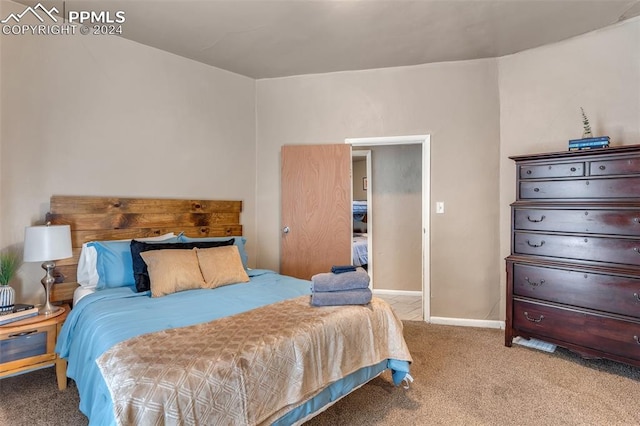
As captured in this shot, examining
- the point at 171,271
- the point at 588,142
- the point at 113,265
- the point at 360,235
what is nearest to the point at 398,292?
the point at 360,235

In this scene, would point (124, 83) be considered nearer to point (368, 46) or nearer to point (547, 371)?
point (368, 46)

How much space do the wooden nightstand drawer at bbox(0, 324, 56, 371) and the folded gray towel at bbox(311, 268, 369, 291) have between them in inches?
67.8

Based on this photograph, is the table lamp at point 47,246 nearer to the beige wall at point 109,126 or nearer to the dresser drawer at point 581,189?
the beige wall at point 109,126

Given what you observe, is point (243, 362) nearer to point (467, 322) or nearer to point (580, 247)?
point (580, 247)

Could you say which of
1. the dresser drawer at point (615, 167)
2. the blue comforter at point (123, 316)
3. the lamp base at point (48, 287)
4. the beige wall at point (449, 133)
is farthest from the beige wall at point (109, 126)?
the dresser drawer at point (615, 167)

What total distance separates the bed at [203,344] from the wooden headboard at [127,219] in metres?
0.01

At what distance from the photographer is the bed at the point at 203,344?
1.25 m

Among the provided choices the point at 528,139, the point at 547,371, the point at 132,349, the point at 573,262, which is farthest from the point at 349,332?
the point at 528,139

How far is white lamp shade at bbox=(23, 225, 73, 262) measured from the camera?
2.16 meters

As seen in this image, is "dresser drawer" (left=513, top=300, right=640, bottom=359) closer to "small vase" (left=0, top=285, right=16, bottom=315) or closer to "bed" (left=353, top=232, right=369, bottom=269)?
"bed" (left=353, top=232, right=369, bottom=269)

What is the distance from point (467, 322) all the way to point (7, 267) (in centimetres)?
386

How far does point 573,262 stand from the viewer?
8.45 ft

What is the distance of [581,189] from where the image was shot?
258cm

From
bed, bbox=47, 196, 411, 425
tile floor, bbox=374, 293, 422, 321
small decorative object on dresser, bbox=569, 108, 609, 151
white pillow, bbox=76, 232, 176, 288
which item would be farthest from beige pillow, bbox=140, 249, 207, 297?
small decorative object on dresser, bbox=569, 108, 609, 151
